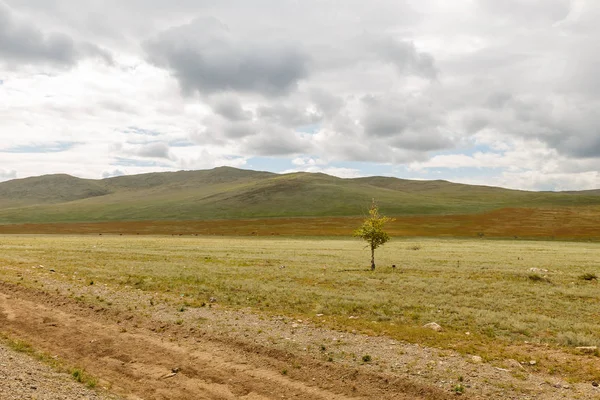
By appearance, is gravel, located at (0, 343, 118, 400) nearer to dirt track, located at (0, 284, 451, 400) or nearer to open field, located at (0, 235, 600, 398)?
dirt track, located at (0, 284, 451, 400)

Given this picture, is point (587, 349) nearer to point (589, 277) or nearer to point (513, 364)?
point (513, 364)

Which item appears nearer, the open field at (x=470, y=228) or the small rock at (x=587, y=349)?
the small rock at (x=587, y=349)

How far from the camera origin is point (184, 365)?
14094 millimetres

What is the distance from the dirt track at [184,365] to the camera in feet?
40.9

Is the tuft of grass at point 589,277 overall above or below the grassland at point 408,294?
below

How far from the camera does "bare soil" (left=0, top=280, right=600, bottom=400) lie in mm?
12461

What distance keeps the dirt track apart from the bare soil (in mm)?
33

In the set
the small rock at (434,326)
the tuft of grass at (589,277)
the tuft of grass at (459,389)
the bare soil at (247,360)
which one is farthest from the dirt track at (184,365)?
the tuft of grass at (589,277)

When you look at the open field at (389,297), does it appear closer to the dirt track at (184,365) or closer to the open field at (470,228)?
the dirt track at (184,365)

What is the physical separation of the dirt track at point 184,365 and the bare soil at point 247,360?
33 mm

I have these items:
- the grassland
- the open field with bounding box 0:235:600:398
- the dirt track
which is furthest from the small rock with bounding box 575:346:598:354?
the dirt track

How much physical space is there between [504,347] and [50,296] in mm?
22408

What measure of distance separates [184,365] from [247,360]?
215cm

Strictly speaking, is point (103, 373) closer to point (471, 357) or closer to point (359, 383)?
point (359, 383)
